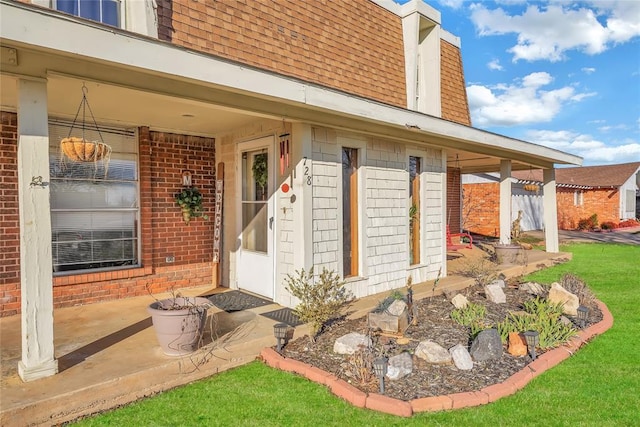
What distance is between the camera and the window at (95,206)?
531cm

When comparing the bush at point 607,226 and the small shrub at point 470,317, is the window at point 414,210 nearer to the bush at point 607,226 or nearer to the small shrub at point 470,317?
the small shrub at point 470,317

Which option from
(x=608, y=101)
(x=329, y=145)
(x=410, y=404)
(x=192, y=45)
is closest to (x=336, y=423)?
(x=410, y=404)

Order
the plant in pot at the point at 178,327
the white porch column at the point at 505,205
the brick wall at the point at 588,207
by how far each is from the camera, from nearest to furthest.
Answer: the plant in pot at the point at 178,327, the white porch column at the point at 505,205, the brick wall at the point at 588,207

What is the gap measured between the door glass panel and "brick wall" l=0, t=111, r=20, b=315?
2.93 m

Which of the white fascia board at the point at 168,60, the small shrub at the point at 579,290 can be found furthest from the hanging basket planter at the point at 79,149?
the small shrub at the point at 579,290

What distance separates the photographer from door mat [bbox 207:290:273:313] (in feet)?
17.7

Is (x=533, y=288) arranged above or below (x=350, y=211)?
below

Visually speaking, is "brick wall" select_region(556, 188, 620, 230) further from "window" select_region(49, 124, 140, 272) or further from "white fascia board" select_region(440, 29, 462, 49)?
"window" select_region(49, 124, 140, 272)

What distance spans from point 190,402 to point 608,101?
19.2 metres

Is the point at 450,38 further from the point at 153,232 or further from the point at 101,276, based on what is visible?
the point at 101,276

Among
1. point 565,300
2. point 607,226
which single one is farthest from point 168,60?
point 607,226

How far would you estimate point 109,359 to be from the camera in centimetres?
356

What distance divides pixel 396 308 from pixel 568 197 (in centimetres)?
2363

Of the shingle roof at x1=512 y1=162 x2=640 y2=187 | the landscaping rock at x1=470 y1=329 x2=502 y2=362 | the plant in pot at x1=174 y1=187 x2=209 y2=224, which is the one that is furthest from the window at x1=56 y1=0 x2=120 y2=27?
the shingle roof at x1=512 y1=162 x2=640 y2=187
